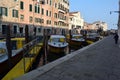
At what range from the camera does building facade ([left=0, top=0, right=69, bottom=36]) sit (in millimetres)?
44188

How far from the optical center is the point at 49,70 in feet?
33.2

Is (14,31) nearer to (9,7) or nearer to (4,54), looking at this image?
(9,7)

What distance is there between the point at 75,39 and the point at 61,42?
1403 centimetres

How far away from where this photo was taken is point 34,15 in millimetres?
57062

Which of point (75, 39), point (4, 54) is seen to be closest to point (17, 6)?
point (75, 39)

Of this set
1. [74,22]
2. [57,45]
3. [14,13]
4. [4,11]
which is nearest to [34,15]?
[14,13]

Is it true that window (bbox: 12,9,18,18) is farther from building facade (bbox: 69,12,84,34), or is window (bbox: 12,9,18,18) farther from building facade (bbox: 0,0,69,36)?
building facade (bbox: 69,12,84,34)

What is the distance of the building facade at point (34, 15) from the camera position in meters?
44.2

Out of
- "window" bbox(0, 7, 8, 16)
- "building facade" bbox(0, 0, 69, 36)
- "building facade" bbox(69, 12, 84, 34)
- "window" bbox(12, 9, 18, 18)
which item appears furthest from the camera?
"building facade" bbox(69, 12, 84, 34)

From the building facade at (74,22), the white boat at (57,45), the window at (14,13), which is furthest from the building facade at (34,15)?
the white boat at (57,45)

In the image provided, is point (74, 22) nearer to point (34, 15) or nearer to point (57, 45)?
point (34, 15)

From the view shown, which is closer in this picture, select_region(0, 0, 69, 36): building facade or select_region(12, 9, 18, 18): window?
select_region(0, 0, 69, 36): building facade

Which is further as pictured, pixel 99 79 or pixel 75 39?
pixel 75 39

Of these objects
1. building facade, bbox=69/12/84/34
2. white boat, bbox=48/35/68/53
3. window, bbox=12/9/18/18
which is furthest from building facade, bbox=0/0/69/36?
white boat, bbox=48/35/68/53
